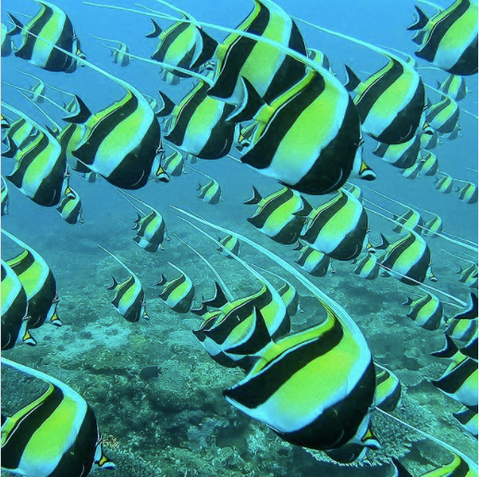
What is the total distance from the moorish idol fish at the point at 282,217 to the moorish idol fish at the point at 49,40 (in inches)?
68.0

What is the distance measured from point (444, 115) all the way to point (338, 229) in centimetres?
259

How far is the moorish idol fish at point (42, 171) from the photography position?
8.40ft

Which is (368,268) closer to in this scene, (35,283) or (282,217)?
(282,217)

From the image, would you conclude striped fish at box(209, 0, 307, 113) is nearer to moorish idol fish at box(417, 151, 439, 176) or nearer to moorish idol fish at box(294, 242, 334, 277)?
moorish idol fish at box(294, 242, 334, 277)

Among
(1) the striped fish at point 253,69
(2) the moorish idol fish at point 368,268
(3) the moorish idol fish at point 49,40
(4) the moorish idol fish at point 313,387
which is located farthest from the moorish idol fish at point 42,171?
(2) the moorish idol fish at point 368,268

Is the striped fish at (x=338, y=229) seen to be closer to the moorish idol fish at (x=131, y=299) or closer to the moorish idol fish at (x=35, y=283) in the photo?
the moorish idol fish at (x=35, y=283)

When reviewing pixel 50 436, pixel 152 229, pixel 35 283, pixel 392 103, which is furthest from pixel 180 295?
pixel 392 103

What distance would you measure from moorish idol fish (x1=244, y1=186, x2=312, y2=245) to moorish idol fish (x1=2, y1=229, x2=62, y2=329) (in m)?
1.40

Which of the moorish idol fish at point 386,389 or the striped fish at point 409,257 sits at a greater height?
the striped fish at point 409,257

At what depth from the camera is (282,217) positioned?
3156 millimetres

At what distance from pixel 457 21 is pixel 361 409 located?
2.38 metres

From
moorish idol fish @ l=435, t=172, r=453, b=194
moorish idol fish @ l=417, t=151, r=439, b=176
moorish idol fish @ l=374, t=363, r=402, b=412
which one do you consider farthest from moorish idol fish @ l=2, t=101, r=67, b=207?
moorish idol fish @ l=435, t=172, r=453, b=194

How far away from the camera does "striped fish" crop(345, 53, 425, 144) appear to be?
2.26 m

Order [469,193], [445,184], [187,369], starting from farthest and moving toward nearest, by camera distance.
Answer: [445,184]
[469,193]
[187,369]
